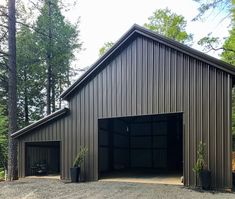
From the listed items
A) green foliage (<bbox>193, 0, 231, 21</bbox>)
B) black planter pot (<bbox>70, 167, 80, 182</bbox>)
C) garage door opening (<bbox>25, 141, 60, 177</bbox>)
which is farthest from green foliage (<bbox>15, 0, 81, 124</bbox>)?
black planter pot (<bbox>70, 167, 80, 182</bbox>)

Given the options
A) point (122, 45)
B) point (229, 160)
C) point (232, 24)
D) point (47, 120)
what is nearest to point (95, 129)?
point (47, 120)

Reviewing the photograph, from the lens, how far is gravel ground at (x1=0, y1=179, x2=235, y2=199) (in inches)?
360

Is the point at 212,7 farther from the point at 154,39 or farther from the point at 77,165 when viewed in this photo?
the point at 77,165

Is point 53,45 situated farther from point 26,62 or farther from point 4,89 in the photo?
point 4,89

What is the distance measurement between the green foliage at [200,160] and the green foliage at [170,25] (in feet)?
56.7

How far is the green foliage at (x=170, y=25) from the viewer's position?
86.3 feet

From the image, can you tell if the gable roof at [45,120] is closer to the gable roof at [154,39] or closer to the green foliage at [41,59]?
the gable roof at [154,39]

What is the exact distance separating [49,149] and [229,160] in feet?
35.0

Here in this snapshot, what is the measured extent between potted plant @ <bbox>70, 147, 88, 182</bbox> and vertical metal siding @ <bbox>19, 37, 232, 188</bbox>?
0.71 feet

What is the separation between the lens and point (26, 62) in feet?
82.6

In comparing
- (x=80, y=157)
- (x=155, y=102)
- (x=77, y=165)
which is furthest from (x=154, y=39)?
(x=77, y=165)

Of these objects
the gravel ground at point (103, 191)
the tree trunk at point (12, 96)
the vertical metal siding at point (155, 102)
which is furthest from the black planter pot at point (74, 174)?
the tree trunk at point (12, 96)

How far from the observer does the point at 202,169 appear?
10.1 meters

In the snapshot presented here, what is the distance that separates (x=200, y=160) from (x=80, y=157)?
4.90 metres
